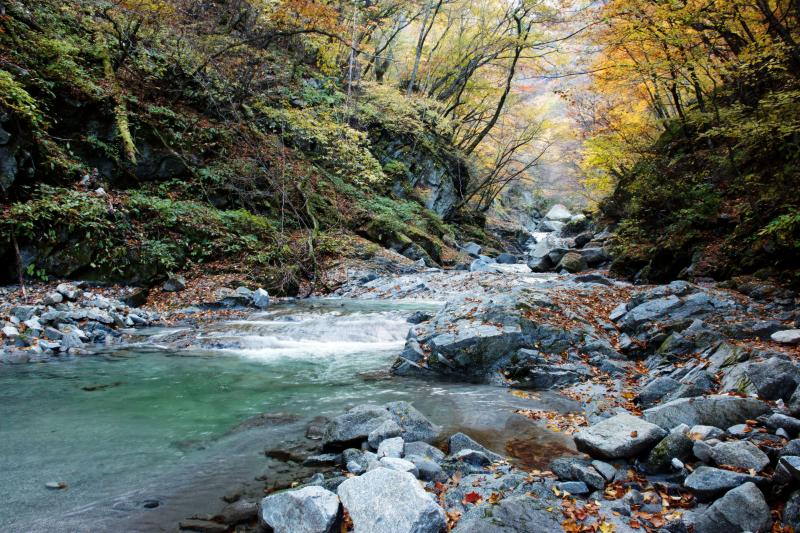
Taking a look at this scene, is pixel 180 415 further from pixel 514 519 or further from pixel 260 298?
pixel 260 298

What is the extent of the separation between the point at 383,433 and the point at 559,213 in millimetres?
45543

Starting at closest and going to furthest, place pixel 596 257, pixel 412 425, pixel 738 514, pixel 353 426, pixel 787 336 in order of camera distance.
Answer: pixel 738 514 < pixel 353 426 < pixel 412 425 < pixel 787 336 < pixel 596 257

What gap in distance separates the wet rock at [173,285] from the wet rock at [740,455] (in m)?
10.3

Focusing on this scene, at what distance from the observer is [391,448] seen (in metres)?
3.46

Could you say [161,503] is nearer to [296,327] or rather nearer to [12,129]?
[296,327]

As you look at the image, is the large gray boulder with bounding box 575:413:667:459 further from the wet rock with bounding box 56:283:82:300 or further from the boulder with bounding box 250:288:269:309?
the wet rock with bounding box 56:283:82:300

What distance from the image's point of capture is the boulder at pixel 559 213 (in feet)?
145

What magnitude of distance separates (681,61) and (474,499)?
884 centimetres

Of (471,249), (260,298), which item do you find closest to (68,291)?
(260,298)

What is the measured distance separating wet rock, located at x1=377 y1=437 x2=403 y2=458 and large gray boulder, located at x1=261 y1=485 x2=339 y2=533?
2.57 ft

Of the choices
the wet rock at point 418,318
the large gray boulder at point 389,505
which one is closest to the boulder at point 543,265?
the wet rock at point 418,318

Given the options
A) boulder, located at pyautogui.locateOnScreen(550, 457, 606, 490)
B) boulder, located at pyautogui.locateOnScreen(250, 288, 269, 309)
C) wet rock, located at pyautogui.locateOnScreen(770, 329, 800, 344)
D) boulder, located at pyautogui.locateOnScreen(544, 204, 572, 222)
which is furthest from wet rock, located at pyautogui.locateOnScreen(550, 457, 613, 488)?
boulder, located at pyautogui.locateOnScreen(544, 204, 572, 222)

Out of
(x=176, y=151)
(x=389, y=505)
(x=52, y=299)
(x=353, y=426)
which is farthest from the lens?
(x=176, y=151)

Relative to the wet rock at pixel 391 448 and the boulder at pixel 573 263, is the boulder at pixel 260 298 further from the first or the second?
the boulder at pixel 573 263
